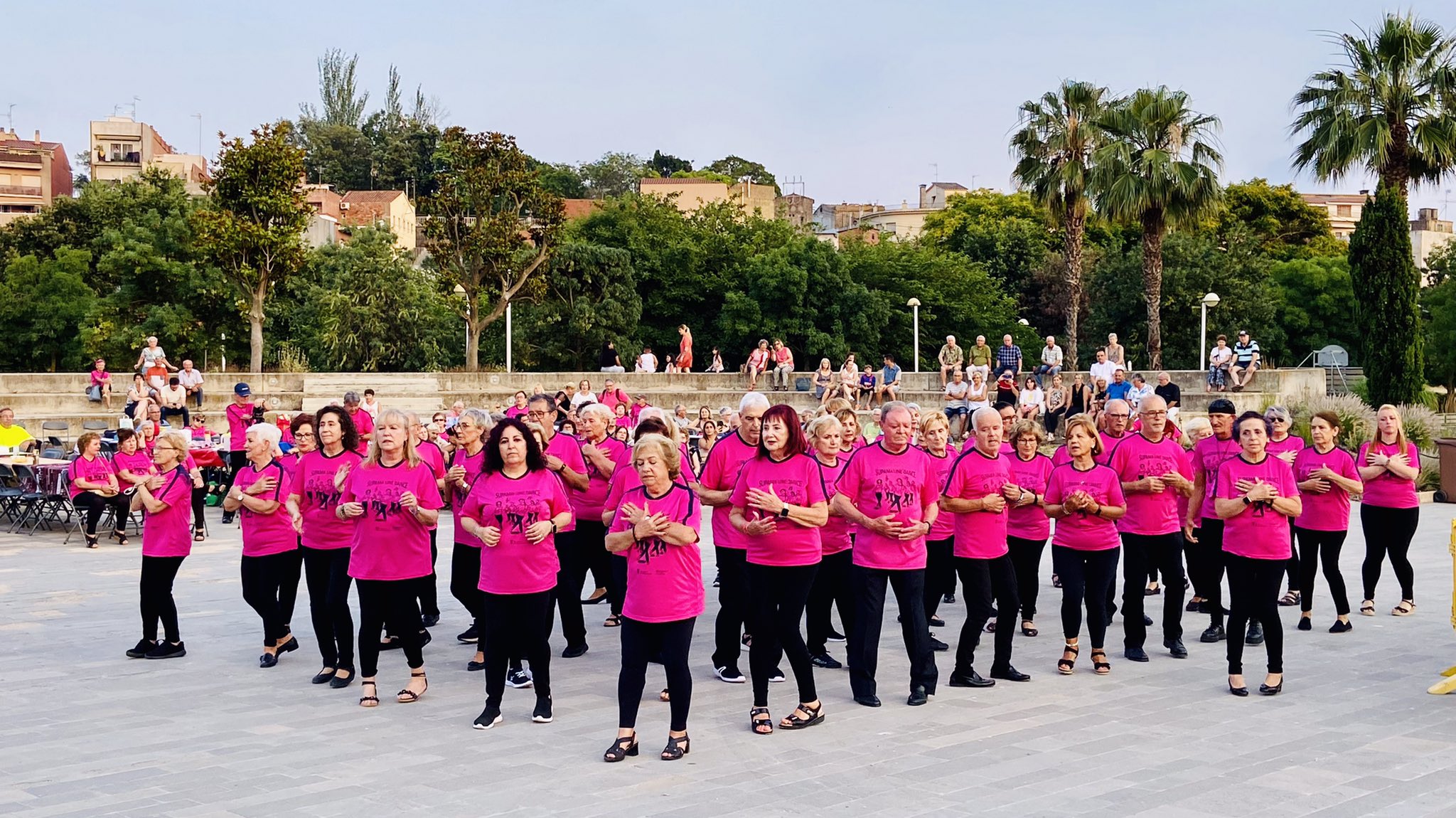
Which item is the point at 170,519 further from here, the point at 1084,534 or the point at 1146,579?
the point at 1146,579

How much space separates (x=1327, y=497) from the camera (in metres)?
10.2

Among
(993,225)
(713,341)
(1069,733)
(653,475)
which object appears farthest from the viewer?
(993,225)

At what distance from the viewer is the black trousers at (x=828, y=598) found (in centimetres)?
847

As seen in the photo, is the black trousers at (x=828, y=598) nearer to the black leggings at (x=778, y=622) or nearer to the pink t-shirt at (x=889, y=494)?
the pink t-shirt at (x=889, y=494)

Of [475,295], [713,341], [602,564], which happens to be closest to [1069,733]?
[602,564]

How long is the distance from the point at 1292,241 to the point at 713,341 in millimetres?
35299

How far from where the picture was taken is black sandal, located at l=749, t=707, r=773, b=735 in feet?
23.6

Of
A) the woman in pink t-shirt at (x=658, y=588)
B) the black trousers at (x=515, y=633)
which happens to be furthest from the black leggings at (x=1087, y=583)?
the black trousers at (x=515, y=633)

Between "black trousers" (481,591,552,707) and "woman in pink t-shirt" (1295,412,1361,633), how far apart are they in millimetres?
6003

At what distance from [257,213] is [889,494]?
2517cm

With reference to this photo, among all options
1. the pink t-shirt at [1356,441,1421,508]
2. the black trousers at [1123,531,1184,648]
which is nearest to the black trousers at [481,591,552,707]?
the black trousers at [1123,531,1184,648]

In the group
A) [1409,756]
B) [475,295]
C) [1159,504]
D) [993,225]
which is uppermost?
[993,225]

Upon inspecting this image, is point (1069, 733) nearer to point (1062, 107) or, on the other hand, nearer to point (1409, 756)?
point (1409, 756)

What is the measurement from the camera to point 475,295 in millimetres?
32000
